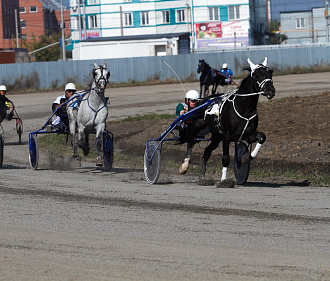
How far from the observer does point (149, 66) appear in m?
46.5

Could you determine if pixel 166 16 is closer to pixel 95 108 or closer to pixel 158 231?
pixel 95 108

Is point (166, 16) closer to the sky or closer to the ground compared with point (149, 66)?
closer to the sky

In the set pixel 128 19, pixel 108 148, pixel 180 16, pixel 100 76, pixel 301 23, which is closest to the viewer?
pixel 100 76

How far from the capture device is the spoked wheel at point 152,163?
1124 cm

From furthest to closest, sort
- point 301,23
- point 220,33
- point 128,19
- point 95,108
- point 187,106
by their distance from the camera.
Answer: point 301,23 → point 128,19 → point 220,33 → point 95,108 → point 187,106

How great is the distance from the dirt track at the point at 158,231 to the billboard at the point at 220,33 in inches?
2537

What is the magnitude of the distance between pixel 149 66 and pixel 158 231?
4001cm

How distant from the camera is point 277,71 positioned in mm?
46344

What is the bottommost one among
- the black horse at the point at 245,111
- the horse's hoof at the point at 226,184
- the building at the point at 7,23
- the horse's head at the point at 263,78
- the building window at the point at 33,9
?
the horse's hoof at the point at 226,184

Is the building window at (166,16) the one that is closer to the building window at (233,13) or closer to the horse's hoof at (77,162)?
the building window at (233,13)

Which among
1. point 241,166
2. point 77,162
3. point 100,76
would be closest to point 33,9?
point 77,162

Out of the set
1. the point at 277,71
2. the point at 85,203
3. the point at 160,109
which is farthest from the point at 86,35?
the point at 85,203

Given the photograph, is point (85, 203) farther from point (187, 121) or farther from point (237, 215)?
point (187, 121)

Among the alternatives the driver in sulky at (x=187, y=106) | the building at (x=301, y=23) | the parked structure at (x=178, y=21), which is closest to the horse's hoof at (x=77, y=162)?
the driver in sulky at (x=187, y=106)
